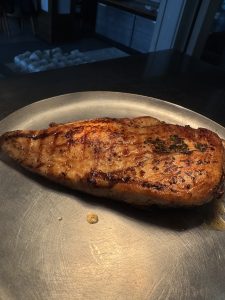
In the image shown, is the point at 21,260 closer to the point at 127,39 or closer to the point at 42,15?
the point at 42,15

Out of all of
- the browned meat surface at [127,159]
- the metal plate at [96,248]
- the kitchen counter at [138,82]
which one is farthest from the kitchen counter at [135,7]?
the metal plate at [96,248]

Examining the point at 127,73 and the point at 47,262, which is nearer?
the point at 47,262

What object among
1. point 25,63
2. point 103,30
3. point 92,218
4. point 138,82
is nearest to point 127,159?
point 92,218

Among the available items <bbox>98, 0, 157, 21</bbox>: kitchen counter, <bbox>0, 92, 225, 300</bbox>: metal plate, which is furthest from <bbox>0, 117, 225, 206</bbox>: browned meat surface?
<bbox>98, 0, 157, 21</bbox>: kitchen counter

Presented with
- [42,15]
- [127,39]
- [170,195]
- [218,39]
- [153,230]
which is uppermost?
[170,195]

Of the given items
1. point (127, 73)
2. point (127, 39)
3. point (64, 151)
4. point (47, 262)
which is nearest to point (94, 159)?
point (64, 151)
